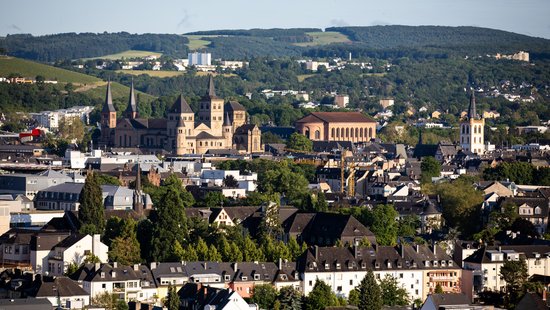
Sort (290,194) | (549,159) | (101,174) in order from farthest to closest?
1. (549,159)
2. (101,174)
3. (290,194)

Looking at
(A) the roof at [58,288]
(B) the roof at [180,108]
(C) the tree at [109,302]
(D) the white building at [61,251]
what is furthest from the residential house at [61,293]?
(B) the roof at [180,108]

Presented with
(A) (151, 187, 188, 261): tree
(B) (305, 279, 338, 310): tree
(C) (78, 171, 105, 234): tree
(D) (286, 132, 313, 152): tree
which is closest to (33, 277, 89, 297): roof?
(B) (305, 279, 338, 310): tree

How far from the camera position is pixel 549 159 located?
143 meters

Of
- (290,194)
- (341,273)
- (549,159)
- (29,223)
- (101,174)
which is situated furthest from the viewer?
(549,159)

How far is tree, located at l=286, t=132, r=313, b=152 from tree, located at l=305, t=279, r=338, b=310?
90.3 m

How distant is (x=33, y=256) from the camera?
7394 centimetres

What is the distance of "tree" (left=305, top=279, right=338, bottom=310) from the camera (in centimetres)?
6400

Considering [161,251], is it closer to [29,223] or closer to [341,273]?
[341,273]

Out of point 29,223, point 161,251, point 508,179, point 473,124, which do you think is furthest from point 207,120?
point 161,251

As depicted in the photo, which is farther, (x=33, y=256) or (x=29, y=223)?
(x=29, y=223)

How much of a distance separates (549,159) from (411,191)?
124ft

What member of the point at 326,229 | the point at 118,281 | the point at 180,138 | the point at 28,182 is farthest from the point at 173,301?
the point at 180,138

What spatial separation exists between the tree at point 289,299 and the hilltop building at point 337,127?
357 feet

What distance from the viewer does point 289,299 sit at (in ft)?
210
